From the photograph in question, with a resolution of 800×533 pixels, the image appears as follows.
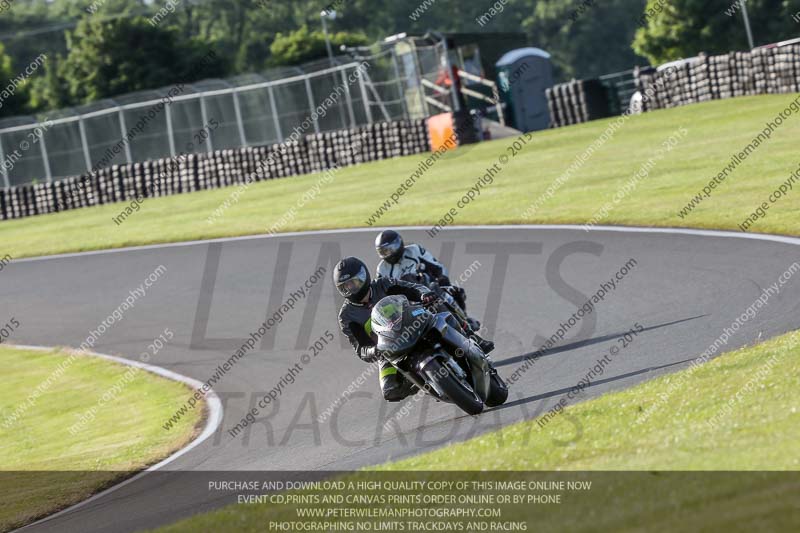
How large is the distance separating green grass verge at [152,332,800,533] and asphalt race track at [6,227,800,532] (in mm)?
1022

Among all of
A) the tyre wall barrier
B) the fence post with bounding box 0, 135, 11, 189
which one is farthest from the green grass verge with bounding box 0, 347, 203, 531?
the fence post with bounding box 0, 135, 11, 189

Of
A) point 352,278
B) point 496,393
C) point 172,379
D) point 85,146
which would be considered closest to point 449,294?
point 496,393

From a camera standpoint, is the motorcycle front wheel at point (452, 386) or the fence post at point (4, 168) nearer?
the motorcycle front wheel at point (452, 386)

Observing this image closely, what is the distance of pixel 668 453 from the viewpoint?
22.7ft

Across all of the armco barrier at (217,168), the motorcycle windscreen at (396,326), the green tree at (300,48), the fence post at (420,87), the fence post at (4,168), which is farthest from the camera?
the green tree at (300,48)

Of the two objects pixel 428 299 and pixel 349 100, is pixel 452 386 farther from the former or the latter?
pixel 349 100

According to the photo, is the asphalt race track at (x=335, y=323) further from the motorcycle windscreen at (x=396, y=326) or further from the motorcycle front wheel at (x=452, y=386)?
the motorcycle windscreen at (x=396, y=326)

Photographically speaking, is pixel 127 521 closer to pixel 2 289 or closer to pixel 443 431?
pixel 443 431

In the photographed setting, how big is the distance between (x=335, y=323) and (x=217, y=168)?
2357cm

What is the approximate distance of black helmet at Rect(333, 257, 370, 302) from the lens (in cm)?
1007

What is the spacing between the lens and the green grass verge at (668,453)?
5773 millimetres

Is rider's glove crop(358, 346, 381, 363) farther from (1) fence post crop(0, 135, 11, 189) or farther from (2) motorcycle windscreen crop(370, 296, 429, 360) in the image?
(1) fence post crop(0, 135, 11, 189)

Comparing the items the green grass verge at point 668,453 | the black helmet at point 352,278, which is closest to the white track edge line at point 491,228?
the green grass verge at point 668,453

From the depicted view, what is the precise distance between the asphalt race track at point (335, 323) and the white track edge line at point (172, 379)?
0.48 feet
